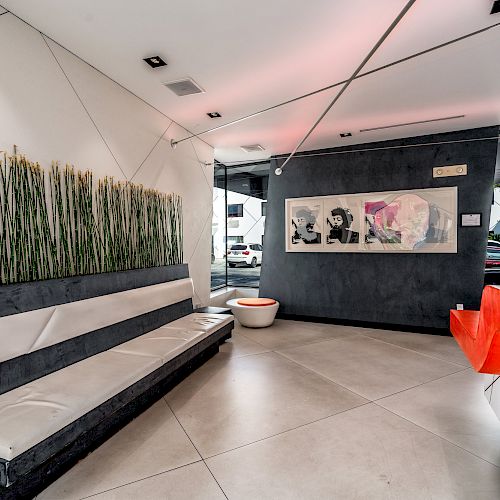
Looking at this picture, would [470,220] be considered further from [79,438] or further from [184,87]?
[79,438]

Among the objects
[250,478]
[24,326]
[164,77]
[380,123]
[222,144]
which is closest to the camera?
[250,478]

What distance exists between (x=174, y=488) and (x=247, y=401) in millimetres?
1074

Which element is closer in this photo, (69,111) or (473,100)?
(69,111)

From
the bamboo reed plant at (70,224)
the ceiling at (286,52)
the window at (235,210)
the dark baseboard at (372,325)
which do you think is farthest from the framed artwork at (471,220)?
the bamboo reed plant at (70,224)

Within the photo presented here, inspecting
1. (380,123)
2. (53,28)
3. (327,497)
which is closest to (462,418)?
(327,497)

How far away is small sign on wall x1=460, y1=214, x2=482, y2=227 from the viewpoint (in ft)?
15.5

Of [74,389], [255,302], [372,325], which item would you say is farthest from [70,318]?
[372,325]

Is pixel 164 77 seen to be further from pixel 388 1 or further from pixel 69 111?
pixel 388 1

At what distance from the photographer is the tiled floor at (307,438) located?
1872 mm

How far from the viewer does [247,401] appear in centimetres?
286

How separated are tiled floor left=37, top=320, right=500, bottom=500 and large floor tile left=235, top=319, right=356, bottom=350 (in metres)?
0.79

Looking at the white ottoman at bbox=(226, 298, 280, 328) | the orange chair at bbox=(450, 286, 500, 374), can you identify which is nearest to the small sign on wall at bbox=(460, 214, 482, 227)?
the orange chair at bbox=(450, 286, 500, 374)

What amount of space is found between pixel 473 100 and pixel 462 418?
3.36 m

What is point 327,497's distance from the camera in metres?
1.80
